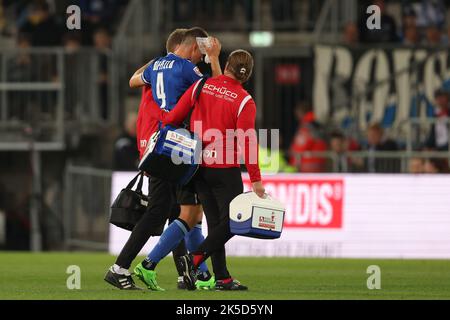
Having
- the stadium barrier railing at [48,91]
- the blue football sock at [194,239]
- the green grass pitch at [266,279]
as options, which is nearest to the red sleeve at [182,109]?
the blue football sock at [194,239]

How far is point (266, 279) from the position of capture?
15.4 meters

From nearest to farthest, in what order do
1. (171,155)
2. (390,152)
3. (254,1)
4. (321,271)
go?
1. (171,155)
2. (321,271)
3. (390,152)
4. (254,1)

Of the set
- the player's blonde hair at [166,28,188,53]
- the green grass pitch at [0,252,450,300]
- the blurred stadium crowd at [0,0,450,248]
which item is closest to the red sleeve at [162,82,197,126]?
the player's blonde hair at [166,28,188,53]

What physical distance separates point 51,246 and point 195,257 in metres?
12.4

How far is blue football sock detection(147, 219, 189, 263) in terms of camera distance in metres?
Result: 13.2

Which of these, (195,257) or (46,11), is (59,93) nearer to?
(46,11)

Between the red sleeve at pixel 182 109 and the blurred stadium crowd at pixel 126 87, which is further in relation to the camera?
the blurred stadium crowd at pixel 126 87

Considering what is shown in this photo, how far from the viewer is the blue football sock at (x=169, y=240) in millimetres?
13227

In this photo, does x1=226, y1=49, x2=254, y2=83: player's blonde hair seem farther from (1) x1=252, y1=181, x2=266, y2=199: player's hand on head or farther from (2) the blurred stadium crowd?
(2) the blurred stadium crowd

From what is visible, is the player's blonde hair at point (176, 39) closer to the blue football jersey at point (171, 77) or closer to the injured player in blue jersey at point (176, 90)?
the injured player in blue jersey at point (176, 90)

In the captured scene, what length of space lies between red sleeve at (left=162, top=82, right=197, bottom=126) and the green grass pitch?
5.24 ft

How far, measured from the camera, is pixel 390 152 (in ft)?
75.6

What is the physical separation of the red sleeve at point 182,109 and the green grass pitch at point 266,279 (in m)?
1.60

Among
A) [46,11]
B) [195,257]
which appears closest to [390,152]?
[46,11]
